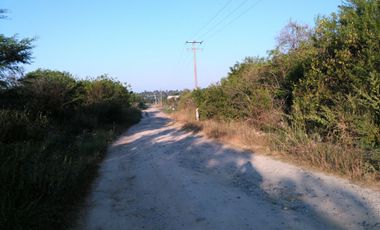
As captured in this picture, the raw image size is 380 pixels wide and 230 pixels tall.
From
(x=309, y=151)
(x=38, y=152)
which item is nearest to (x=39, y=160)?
(x=38, y=152)

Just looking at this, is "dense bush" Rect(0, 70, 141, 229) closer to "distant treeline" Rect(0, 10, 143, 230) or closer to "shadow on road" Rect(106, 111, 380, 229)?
"distant treeline" Rect(0, 10, 143, 230)

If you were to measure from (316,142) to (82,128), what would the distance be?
15.2 m

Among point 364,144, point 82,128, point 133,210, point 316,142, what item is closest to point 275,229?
point 133,210

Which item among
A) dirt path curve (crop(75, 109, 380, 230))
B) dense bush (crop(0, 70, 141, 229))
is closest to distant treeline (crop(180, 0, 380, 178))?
dirt path curve (crop(75, 109, 380, 230))

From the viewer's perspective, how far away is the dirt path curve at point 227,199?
18.9 feet

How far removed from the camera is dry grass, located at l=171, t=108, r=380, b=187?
7832 mm

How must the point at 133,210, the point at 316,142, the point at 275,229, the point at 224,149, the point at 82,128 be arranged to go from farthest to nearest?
the point at 82,128
the point at 224,149
the point at 316,142
the point at 133,210
the point at 275,229

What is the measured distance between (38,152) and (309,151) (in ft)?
21.8

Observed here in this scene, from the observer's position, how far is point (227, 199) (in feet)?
23.1

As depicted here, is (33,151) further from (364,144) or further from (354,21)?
(354,21)

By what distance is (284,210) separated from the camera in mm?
6230

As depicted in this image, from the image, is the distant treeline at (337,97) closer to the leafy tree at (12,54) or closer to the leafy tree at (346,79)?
the leafy tree at (346,79)

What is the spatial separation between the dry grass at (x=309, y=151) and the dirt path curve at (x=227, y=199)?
0.37 metres

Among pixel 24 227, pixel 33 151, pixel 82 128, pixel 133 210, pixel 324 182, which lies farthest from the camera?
pixel 82 128
